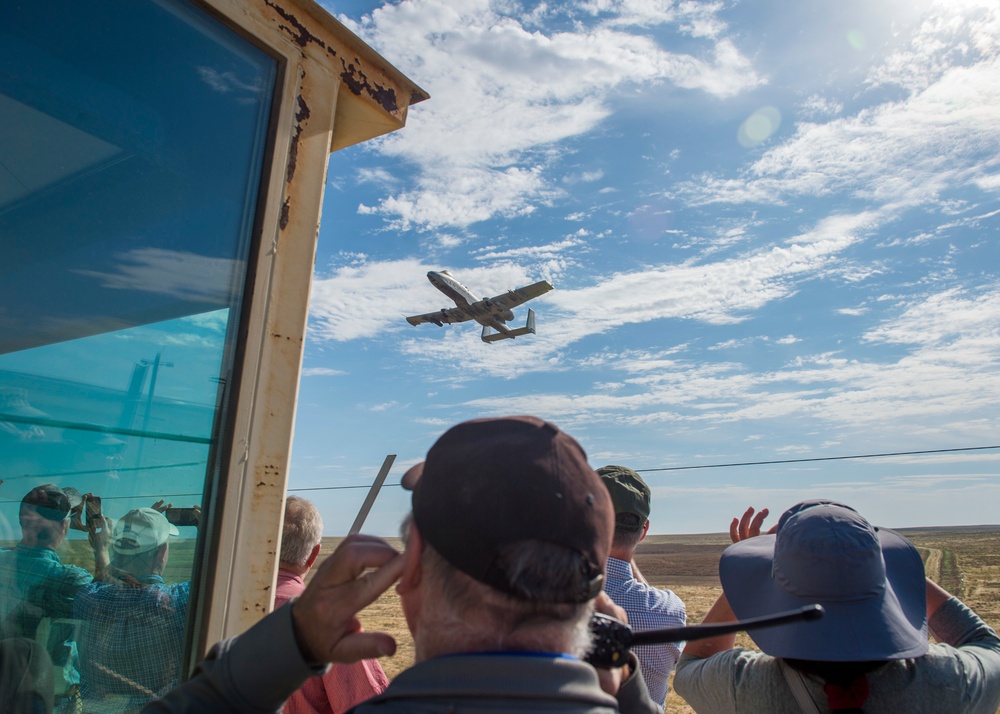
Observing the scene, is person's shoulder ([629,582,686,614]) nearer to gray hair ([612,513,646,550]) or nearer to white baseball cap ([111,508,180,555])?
gray hair ([612,513,646,550])

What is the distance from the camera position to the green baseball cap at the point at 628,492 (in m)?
2.50

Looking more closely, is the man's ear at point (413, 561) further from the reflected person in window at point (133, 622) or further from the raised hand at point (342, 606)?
the reflected person in window at point (133, 622)

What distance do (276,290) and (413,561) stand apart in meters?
0.92

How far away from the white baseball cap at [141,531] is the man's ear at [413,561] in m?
0.78

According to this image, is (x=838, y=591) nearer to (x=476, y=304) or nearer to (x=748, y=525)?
(x=748, y=525)

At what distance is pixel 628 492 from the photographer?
2518 millimetres

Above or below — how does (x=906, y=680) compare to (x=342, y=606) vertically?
below

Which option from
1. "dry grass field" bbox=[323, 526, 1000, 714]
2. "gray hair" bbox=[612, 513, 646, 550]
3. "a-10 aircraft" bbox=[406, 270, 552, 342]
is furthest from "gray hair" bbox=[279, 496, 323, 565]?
"a-10 aircraft" bbox=[406, 270, 552, 342]

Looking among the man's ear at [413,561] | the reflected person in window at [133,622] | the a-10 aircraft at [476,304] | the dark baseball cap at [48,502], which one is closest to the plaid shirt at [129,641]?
the reflected person in window at [133,622]

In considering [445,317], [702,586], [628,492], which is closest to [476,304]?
[445,317]

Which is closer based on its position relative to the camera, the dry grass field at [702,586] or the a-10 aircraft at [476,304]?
the dry grass field at [702,586]

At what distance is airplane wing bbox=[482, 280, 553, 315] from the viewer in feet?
83.1

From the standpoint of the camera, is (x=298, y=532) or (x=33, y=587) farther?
(x=298, y=532)

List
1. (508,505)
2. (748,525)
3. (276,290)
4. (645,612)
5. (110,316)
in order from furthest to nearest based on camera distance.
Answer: (645,612) < (748,525) < (276,290) < (110,316) < (508,505)
